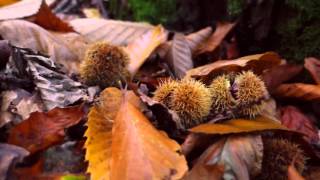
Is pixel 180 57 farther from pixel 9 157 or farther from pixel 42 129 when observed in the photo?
pixel 9 157

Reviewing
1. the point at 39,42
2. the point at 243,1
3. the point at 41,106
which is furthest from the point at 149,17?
the point at 41,106

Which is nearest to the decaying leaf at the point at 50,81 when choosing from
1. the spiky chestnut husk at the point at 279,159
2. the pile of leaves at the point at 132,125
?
the pile of leaves at the point at 132,125

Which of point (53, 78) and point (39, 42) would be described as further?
point (39, 42)

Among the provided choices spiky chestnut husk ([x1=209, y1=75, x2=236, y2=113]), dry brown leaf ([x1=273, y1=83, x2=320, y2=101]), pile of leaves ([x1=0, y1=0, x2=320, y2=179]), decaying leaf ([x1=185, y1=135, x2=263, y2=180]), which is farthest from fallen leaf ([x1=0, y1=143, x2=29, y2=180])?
dry brown leaf ([x1=273, y1=83, x2=320, y2=101])

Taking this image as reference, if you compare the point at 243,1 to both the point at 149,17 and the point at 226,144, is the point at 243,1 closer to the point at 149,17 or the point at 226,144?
the point at 149,17

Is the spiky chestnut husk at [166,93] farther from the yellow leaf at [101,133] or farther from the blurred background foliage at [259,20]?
the blurred background foliage at [259,20]

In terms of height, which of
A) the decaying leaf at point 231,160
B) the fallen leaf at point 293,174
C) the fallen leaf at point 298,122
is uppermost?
the decaying leaf at point 231,160

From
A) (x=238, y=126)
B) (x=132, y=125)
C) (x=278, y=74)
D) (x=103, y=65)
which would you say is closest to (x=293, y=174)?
(x=238, y=126)
